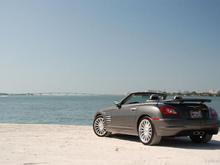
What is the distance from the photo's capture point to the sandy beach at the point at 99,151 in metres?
7.49

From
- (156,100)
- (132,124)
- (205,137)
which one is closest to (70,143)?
(132,124)

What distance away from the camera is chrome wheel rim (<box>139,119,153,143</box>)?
9.91 m

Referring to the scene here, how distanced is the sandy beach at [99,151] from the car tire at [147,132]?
0.62 feet

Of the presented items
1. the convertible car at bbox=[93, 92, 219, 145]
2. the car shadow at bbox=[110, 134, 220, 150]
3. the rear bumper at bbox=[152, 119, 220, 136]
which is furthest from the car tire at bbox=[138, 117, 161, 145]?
the car shadow at bbox=[110, 134, 220, 150]

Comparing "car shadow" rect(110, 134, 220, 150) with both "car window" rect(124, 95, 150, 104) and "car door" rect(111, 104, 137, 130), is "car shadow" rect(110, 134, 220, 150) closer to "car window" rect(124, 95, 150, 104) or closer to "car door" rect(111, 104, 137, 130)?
"car door" rect(111, 104, 137, 130)

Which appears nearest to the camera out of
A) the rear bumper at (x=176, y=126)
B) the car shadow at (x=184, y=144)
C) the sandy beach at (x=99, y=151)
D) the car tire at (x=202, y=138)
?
the sandy beach at (x=99, y=151)

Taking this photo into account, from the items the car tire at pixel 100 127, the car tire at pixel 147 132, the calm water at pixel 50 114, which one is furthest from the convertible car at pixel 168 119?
the calm water at pixel 50 114

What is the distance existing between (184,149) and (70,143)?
2795 mm

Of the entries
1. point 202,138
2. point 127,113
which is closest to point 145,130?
point 127,113

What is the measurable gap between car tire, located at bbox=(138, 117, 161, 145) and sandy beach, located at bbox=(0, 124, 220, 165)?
19cm

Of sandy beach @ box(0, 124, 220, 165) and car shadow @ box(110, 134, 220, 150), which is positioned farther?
car shadow @ box(110, 134, 220, 150)

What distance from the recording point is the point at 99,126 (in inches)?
481

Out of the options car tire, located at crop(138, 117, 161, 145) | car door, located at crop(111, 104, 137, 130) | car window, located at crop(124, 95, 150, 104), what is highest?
car window, located at crop(124, 95, 150, 104)

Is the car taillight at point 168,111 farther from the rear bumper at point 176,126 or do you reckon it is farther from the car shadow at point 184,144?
the car shadow at point 184,144
